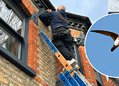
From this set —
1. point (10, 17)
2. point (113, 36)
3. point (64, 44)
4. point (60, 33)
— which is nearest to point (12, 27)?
point (10, 17)

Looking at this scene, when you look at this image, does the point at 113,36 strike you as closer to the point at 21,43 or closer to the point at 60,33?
the point at 60,33

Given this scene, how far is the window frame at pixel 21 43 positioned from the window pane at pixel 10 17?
16 centimetres

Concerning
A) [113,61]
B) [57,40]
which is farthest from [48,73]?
[113,61]

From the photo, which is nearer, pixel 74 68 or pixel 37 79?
pixel 74 68

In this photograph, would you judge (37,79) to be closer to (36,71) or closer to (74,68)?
(36,71)

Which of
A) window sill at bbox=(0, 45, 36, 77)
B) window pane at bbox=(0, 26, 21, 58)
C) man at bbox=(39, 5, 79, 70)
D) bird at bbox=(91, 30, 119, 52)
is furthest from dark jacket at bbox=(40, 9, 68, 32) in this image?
bird at bbox=(91, 30, 119, 52)

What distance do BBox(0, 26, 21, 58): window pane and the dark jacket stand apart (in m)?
1.37

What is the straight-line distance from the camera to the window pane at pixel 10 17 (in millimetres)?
4914

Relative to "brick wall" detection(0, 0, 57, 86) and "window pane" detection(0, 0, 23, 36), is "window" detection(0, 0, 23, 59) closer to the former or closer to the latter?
"window pane" detection(0, 0, 23, 36)

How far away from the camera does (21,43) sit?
5.42 meters

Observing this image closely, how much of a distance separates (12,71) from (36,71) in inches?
38.6

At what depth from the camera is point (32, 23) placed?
5.89 m

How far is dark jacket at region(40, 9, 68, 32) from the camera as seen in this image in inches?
231

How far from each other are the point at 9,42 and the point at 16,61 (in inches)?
35.2
